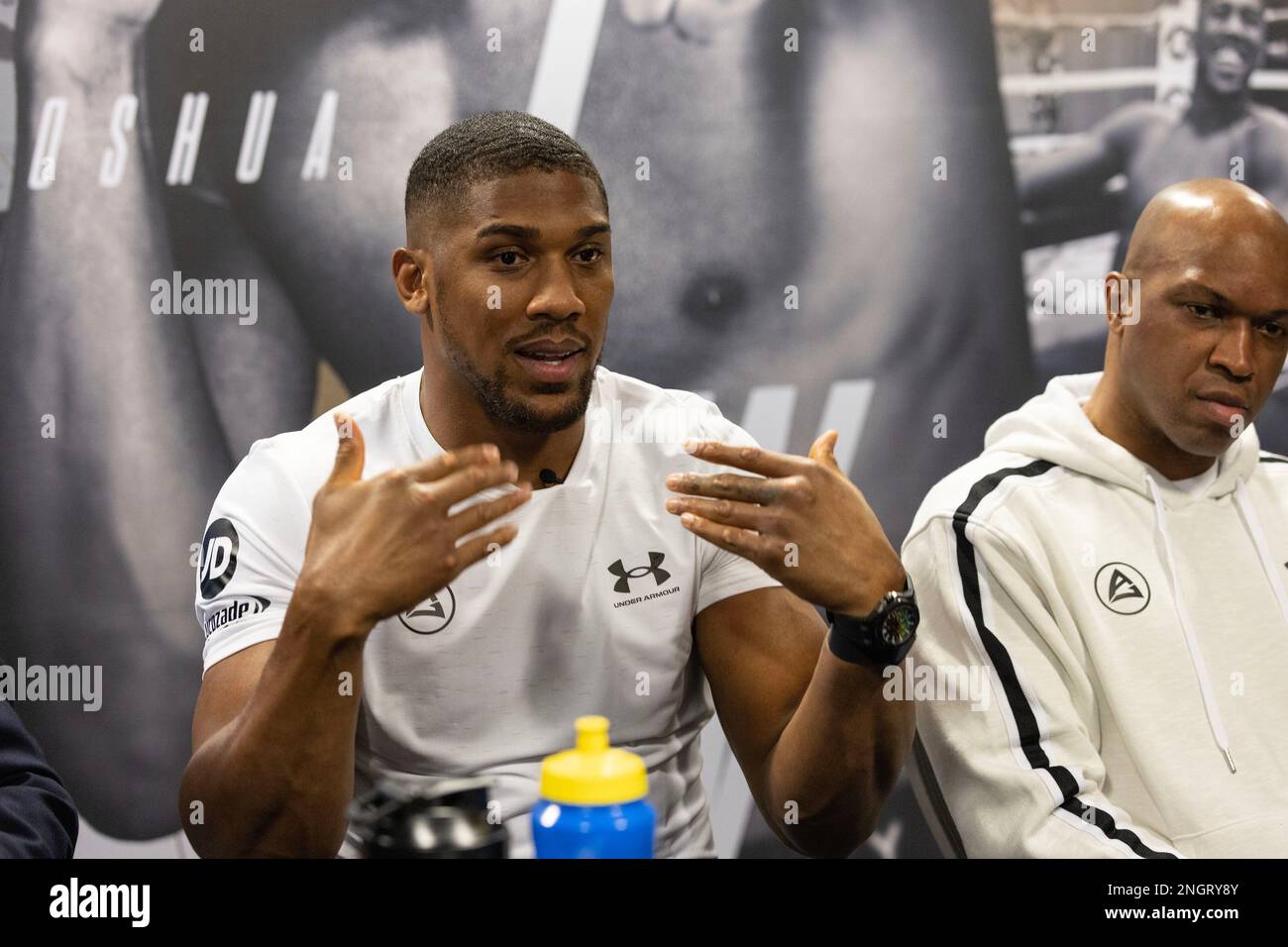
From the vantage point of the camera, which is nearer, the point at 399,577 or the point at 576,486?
the point at 399,577

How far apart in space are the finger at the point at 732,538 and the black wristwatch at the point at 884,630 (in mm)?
107

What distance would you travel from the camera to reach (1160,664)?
149cm

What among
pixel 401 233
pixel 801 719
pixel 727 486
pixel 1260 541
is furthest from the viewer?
pixel 401 233

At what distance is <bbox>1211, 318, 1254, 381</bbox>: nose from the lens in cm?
155

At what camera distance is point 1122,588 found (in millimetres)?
1524

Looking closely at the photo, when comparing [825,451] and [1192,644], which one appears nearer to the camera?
[825,451]

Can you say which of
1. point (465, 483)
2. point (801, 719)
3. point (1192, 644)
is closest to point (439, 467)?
point (465, 483)

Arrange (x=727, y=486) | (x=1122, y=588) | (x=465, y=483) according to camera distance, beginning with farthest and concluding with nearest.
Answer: (x=1122, y=588) → (x=727, y=486) → (x=465, y=483)

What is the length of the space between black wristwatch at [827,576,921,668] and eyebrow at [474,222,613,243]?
579 millimetres

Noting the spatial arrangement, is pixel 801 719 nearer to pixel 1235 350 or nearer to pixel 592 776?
pixel 592 776

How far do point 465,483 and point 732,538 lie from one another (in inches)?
10.6

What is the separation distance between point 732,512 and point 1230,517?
2.91ft
